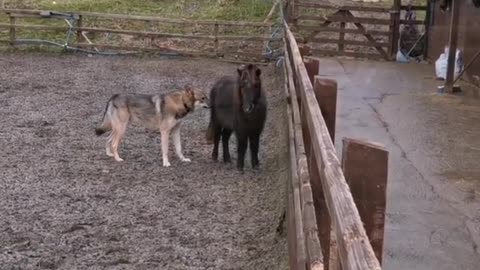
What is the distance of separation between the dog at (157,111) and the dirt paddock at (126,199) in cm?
32

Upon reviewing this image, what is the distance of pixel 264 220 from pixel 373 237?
3476 mm

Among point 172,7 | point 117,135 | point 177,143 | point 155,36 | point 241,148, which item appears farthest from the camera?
point 172,7

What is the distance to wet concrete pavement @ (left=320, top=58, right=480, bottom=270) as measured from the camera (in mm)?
5098

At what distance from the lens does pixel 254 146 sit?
773 cm

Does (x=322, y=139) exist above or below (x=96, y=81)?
above

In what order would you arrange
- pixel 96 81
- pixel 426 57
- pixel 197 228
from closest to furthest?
pixel 197 228 → pixel 96 81 → pixel 426 57

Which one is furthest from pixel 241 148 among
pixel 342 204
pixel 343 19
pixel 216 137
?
pixel 343 19

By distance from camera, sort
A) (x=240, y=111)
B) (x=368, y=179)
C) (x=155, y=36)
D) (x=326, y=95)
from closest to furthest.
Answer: (x=368, y=179) < (x=326, y=95) < (x=240, y=111) < (x=155, y=36)

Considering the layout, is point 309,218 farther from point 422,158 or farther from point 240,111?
point 422,158

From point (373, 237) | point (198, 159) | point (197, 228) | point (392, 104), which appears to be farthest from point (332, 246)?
point (392, 104)

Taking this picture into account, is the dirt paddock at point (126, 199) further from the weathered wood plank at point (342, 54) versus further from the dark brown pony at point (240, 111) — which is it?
the weathered wood plank at point (342, 54)

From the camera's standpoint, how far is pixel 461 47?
14438mm

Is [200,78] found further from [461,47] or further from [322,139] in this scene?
[322,139]

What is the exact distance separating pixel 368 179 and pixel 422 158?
545 cm
